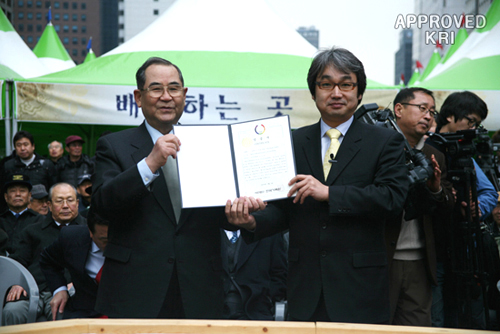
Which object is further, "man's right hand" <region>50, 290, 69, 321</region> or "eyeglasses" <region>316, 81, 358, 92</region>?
"man's right hand" <region>50, 290, 69, 321</region>

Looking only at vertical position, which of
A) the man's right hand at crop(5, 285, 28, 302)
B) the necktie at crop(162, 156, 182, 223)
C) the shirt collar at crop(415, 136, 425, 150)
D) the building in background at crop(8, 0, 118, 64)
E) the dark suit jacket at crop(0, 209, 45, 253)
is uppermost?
the building in background at crop(8, 0, 118, 64)

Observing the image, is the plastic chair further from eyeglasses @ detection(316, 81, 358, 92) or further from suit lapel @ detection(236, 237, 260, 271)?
eyeglasses @ detection(316, 81, 358, 92)

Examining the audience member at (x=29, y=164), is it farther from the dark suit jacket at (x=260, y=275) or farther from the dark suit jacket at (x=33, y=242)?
→ the dark suit jacket at (x=260, y=275)

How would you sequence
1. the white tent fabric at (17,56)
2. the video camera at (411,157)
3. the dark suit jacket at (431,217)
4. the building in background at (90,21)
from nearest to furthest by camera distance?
the video camera at (411,157), the dark suit jacket at (431,217), the white tent fabric at (17,56), the building in background at (90,21)

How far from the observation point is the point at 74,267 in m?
3.04

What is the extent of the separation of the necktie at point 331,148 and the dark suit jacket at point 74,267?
175 cm

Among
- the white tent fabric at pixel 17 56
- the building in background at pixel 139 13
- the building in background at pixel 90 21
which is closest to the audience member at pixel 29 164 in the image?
the white tent fabric at pixel 17 56

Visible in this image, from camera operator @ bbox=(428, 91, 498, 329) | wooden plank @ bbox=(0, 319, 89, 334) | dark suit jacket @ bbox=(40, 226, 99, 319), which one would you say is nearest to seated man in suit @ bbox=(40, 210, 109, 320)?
dark suit jacket @ bbox=(40, 226, 99, 319)

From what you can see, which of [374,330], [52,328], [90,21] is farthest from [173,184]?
[90,21]

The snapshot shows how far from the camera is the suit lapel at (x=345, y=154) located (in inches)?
77.2

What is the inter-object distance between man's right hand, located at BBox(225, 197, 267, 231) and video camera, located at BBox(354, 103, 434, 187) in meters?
0.78

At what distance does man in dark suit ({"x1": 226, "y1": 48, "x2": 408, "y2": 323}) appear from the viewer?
6.16 ft

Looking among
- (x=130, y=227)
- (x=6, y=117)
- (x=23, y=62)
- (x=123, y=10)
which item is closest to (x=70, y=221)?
(x=6, y=117)

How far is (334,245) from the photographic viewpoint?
1.92 meters
